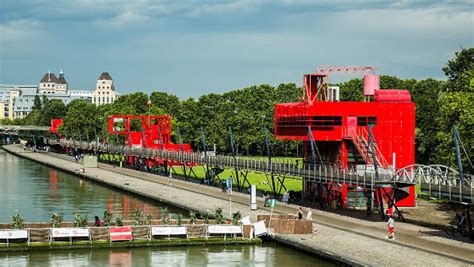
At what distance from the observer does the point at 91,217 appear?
65188 mm

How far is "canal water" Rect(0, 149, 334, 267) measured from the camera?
4428 cm

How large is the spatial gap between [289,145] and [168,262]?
396ft

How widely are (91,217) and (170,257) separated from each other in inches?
829

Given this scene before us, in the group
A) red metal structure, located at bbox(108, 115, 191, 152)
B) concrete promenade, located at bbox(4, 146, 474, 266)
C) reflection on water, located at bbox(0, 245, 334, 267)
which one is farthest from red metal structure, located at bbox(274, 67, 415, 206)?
red metal structure, located at bbox(108, 115, 191, 152)

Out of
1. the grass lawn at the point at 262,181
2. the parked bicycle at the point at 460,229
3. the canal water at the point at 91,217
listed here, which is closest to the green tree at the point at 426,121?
the grass lawn at the point at 262,181

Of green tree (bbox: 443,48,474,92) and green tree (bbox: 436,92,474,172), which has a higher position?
green tree (bbox: 443,48,474,92)

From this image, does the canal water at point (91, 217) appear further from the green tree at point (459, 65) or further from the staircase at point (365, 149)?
the green tree at point (459, 65)

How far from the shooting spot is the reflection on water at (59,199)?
6912cm

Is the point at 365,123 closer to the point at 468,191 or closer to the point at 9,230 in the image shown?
the point at 468,191

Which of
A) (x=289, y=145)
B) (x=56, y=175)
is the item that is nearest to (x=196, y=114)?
(x=289, y=145)

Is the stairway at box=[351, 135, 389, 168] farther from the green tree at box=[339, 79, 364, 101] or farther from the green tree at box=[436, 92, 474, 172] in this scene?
the green tree at box=[339, 79, 364, 101]

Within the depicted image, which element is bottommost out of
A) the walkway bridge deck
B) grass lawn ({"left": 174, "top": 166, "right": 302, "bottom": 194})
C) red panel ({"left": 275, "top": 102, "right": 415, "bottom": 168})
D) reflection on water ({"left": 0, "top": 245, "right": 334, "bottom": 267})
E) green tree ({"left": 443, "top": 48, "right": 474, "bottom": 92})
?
reflection on water ({"left": 0, "top": 245, "right": 334, "bottom": 267})

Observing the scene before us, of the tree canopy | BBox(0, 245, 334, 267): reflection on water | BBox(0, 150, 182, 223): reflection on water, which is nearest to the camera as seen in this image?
BBox(0, 245, 334, 267): reflection on water

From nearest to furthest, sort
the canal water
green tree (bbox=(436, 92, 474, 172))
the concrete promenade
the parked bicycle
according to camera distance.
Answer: the concrete promenade
the canal water
the parked bicycle
green tree (bbox=(436, 92, 474, 172))
